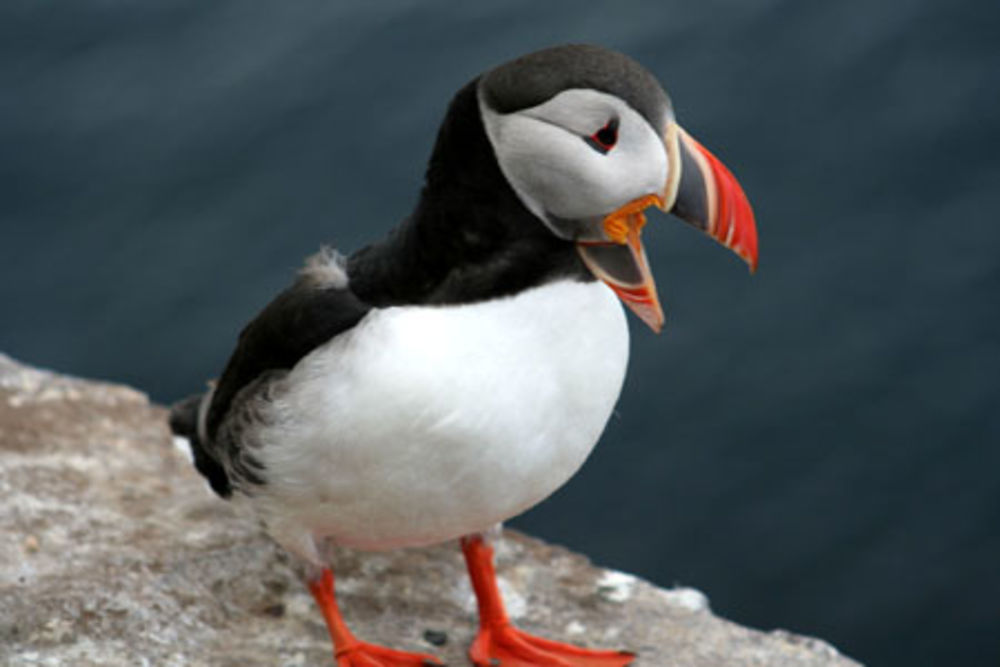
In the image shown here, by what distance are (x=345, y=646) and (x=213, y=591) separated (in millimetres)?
490

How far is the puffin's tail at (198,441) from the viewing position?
3.90 metres

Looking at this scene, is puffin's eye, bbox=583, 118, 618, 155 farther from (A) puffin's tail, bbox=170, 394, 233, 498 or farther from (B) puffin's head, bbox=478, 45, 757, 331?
(A) puffin's tail, bbox=170, 394, 233, 498

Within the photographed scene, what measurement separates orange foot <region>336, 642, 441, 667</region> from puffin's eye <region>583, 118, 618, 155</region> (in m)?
1.66

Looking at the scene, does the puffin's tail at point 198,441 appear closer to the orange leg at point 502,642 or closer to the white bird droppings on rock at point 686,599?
the orange leg at point 502,642

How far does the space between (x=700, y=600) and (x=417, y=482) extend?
1599 millimetres

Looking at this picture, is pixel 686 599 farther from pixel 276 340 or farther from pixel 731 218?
pixel 731 218

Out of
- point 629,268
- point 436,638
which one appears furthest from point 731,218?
point 436,638

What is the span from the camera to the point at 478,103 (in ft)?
9.97

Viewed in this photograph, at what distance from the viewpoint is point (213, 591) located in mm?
4078

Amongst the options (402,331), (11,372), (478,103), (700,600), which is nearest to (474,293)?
(402,331)

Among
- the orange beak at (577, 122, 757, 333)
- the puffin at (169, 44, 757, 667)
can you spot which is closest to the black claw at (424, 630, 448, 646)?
the puffin at (169, 44, 757, 667)

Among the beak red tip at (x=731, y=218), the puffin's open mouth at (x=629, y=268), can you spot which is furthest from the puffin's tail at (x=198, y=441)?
the beak red tip at (x=731, y=218)

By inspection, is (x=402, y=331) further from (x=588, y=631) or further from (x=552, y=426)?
(x=588, y=631)

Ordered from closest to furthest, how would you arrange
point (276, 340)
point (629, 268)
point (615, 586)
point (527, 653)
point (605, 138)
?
point (605, 138) → point (629, 268) → point (276, 340) → point (527, 653) → point (615, 586)
